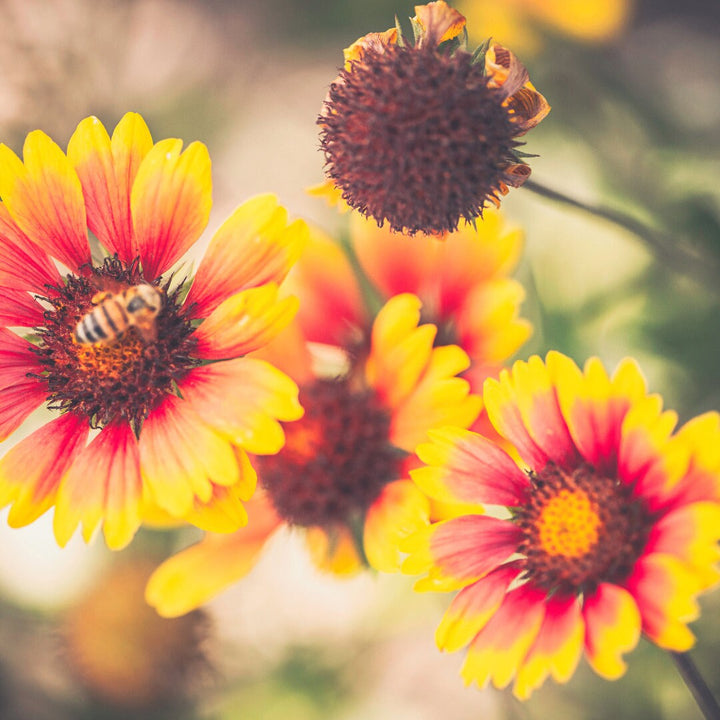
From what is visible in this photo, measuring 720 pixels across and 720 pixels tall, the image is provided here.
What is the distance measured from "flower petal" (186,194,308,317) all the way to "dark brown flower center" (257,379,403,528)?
0.76ft

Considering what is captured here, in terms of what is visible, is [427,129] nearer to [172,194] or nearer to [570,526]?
[172,194]

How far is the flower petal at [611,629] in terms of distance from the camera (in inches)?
20.2

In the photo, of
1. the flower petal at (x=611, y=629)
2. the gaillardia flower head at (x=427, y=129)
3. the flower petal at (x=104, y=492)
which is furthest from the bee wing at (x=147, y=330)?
the flower petal at (x=611, y=629)

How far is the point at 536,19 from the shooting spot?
49.9 inches

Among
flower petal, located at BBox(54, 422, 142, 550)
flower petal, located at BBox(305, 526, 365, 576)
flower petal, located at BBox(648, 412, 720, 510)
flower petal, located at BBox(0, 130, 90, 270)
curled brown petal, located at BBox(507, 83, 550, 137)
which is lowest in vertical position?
flower petal, located at BBox(305, 526, 365, 576)

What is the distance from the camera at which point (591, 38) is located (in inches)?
51.6

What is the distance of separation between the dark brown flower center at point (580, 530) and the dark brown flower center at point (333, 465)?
0.76 feet

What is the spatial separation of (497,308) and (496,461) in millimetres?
210

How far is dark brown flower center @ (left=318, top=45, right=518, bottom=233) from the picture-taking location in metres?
0.62

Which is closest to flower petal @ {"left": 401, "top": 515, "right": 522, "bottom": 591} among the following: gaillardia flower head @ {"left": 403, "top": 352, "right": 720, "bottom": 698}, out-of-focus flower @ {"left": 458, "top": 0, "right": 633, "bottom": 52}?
gaillardia flower head @ {"left": 403, "top": 352, "right": 720, "bottom": 698}

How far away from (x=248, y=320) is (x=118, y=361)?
16cm

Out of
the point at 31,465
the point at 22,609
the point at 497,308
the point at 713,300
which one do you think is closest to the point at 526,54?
the point at 713,300

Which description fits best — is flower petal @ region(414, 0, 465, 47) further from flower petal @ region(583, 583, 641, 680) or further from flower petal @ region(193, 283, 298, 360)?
flower petal @ region(583, 583, 641, 680)

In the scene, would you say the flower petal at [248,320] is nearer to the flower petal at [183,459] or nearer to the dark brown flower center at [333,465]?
the flower petal at [183,459]
